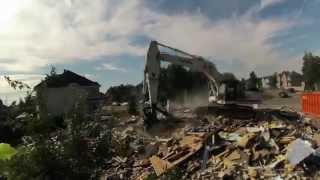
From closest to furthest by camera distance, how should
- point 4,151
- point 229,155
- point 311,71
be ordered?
point 4,151 → point 229,155 → point 311,71

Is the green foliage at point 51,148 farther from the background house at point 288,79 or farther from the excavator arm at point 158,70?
the background house at point 288,79

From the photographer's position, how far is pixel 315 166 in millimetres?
16656

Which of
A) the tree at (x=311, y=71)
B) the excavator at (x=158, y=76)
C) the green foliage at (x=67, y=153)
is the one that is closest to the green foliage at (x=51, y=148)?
the green foliage at (x=67, y=153)

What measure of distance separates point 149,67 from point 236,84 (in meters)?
7.74

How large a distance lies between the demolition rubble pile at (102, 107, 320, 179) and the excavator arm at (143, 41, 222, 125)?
4311 millimetres

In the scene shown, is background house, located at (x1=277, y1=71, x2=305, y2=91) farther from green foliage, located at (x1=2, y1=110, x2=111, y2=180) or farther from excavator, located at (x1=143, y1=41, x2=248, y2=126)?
green foliage, located at (x1=2, y1=110, x2=111, y2=180)

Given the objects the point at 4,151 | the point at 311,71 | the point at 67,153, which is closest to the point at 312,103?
the point at 67,153

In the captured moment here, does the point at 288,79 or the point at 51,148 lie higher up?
the point at 288,79

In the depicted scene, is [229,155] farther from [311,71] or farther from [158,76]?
[311,71]

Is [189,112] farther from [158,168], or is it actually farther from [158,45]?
[158,168]

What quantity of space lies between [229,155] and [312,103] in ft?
40.3

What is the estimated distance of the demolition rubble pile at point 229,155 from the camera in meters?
16.9

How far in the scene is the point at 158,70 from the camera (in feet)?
101

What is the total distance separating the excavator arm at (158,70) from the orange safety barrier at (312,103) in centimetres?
581
